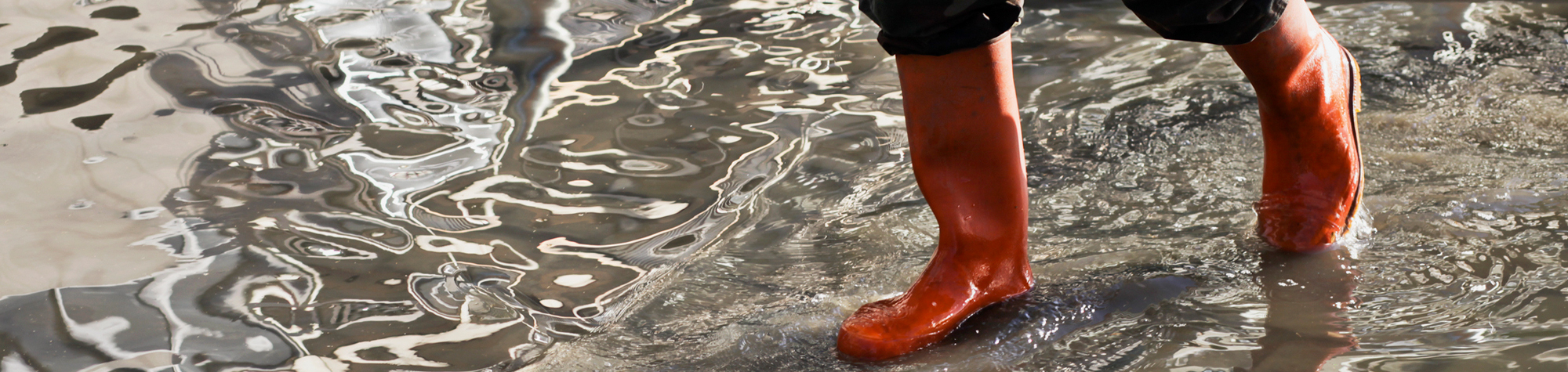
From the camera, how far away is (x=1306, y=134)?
1.37 meters

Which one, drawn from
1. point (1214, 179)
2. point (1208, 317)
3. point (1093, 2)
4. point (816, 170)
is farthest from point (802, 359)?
point (1093, 2)

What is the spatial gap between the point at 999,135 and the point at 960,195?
0.09 metres

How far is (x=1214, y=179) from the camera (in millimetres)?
1759

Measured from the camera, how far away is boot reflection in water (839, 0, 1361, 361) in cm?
115

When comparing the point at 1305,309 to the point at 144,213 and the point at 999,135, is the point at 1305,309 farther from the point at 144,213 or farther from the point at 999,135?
the point at 144,213

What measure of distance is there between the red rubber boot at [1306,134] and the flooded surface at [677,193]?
0.06 meters

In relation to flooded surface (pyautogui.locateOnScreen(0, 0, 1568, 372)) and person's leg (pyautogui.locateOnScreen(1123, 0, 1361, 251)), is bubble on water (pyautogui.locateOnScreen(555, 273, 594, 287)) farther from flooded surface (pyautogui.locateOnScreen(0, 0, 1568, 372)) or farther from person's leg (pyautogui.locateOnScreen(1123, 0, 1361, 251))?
person's leg (pyautogui.locateOnScreen(1123, 0, 1361, 251))

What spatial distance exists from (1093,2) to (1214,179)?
1433 millimetres

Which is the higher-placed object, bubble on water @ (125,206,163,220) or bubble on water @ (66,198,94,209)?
bubble on water @ (125,206,163,220)

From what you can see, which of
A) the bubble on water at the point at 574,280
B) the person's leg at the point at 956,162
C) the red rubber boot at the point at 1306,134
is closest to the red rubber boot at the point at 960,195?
the person's leg at the point at 956,162

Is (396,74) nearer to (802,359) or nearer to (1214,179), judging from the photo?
(802,359)

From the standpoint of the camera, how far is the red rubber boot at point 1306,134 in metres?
1.32

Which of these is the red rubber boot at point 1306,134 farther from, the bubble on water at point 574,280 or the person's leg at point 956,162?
the bubble on water at point 574,280

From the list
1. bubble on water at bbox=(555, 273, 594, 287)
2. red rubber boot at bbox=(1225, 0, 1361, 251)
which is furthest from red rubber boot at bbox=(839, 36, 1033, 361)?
bubble on water at bbox=(555, 273, 594, 287)
